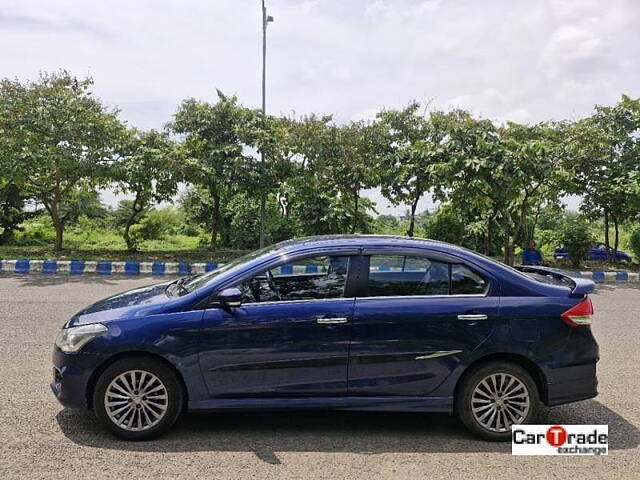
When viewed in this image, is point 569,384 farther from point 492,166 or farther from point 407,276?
point 492,166

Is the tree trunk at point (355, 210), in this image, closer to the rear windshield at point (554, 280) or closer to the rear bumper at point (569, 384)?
the rear windshield at point (554, 280)

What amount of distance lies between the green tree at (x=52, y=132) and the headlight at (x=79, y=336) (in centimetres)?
1383

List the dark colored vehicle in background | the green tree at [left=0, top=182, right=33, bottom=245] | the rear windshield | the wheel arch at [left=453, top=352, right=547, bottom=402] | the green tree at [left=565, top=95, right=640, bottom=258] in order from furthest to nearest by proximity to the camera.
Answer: the green tree at [left=0, top=182, right=33, bottom=245]
the dark colored vehicle in background
the green tree at [left=565, top=95, right=640, bottom=258]
the rear windshield
the wheel arch at [left=453, top=352, right=547, bottom=402]

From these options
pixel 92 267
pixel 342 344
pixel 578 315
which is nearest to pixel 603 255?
pixel 92 267

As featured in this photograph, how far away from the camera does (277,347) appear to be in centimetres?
391

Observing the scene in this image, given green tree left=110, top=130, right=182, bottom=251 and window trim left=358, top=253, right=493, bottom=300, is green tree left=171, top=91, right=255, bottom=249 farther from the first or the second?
window trim left=358, top=253, right=493, bottom=300

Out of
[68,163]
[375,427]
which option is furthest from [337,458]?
[68,163]

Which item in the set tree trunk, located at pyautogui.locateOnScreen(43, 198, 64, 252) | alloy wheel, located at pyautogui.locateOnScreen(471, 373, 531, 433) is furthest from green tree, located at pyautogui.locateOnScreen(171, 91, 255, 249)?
alloy wheel, located at pyautogui.locateOnScreen(471, 373, 531, 433)

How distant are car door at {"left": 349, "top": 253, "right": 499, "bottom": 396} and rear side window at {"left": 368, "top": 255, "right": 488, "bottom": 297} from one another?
0.15ft

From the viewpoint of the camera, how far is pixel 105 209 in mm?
31531

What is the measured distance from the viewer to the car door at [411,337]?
157 inches

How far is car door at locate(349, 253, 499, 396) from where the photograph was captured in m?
3.98

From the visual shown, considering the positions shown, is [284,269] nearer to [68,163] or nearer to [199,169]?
[199,169]

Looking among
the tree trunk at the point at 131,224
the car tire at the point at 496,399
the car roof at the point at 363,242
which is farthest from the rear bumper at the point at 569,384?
the tree trunk at the point at 131,224
